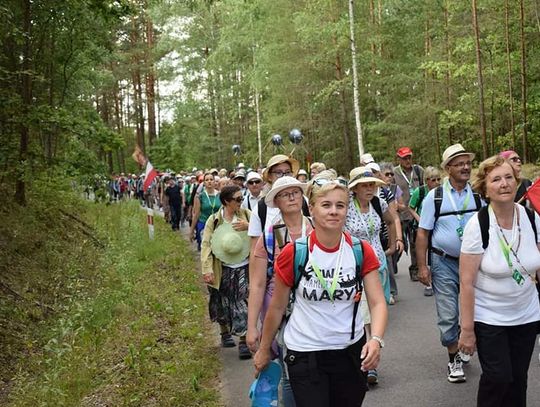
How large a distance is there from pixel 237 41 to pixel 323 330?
109 feet

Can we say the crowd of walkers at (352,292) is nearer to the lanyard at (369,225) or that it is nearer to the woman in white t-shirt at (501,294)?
the woman in white t-shirt at (501,294)

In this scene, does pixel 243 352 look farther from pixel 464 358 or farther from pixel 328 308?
pixel 328 308

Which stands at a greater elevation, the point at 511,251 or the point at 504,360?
the point at 511,251

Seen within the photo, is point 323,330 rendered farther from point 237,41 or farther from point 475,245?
point 237,41

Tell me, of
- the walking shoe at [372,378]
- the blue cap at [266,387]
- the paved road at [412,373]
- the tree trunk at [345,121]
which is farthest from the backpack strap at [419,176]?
the tree trunk at [345,121]

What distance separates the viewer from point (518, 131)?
83.3ft

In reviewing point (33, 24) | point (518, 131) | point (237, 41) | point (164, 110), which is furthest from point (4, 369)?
point (164, 110)

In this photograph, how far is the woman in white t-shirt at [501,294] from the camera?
3.71 metres

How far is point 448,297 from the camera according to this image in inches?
210

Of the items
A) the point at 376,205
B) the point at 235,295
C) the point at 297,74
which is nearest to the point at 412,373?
the point at 376,205

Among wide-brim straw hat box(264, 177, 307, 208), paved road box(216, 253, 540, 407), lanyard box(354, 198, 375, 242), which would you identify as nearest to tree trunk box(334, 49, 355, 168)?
paved road box(216, 253, 540, 407)

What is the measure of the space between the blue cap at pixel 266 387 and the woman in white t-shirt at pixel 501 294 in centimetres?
114

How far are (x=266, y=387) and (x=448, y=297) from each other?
226 centimetres

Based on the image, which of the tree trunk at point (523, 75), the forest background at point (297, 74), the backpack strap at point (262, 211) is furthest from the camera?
the tree trunk at point (523, 75)
